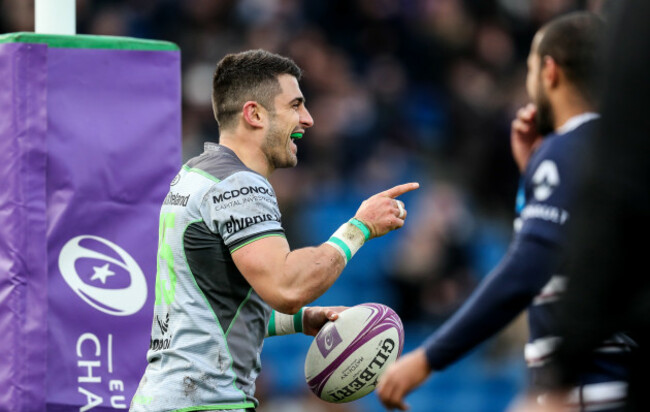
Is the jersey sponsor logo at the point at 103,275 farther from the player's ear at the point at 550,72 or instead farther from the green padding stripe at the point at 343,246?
the player's ear at the point at 550,72

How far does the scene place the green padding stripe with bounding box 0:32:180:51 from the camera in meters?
4.43

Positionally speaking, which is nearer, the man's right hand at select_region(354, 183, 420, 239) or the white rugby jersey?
the white rugby jersey

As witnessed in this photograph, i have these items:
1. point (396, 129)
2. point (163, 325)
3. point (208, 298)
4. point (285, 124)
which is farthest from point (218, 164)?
point (396, 129)

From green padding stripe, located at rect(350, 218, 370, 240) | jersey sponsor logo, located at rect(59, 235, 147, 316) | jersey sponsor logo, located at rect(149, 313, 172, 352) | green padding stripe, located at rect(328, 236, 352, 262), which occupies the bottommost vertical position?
jersey sponsor logo, located at rect(149, 313, 172, 352)

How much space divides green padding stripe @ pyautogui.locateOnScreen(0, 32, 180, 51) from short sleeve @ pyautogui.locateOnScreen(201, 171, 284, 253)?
922mm

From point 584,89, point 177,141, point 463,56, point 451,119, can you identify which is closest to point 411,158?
point 451,119

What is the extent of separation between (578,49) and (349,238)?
122cm

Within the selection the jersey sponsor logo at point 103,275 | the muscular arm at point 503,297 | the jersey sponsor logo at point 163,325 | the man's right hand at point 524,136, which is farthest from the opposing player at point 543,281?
the jersey sponsor logo at point 103,275

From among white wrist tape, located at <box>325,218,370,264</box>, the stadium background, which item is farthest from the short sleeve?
the stadium background

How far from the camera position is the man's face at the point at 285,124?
4449 millimetres

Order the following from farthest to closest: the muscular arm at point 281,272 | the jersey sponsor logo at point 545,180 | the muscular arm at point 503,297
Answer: the muscular arm at point 281,272 → the jersey sponsor logo at point 545,180 → the muscular arm at point 503,297

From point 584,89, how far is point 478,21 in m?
9.38

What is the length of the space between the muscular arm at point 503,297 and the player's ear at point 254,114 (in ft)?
5.40

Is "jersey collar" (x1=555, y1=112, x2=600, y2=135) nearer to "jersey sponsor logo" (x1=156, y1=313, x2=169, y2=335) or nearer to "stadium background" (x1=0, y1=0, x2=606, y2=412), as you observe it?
"jersey sponsor logo" (x1=156, y1=313, x2=169, y2=335)
